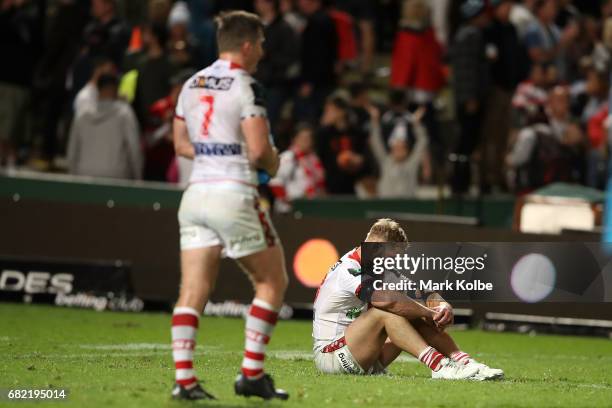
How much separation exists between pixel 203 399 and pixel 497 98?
12.7 metres

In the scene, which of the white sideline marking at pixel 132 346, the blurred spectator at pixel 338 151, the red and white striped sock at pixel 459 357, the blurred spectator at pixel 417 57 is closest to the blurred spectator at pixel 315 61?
the blurred spectator at pixel 338 151

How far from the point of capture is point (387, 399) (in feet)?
30.4

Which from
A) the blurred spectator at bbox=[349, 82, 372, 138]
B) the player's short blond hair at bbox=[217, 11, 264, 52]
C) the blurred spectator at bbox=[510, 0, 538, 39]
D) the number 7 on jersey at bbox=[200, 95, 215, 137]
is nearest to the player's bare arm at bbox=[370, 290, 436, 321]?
the number 7 on jersey at bbox=[200, 95, 215, 137]

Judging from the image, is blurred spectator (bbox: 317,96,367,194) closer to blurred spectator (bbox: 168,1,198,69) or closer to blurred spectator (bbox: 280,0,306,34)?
blurred spectator (bbox: 168,1,198,69)

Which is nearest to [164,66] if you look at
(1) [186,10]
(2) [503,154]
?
(1) [186,10]

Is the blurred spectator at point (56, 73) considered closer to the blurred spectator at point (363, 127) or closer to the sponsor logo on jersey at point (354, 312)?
the blurred spectator at point (363, 127)

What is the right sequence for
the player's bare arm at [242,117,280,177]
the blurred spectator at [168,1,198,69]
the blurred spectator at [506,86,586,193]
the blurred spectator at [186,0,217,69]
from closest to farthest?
the player's bare arm at [242,117,280,177]
the blurred spectator at [506,86,586,193]
the blurred spectator at [168,1,198,69]
the blurred spectator at [186,0,217,69]

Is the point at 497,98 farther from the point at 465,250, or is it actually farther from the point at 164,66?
the point at 465,250

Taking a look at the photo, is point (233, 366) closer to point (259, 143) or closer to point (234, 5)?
point (259, 143)

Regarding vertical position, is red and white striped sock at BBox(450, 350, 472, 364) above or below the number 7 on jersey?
below

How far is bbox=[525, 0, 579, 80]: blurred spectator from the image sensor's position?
72.9 ft

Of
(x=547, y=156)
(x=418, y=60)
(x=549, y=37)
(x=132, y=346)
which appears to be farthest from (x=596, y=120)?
(x=132, y=346)

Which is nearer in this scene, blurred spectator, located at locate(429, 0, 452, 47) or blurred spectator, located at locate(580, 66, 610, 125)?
blurred spectator, located at locate(580, 66, 610, 125)

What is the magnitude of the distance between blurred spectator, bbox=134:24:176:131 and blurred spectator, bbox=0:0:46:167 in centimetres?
161
